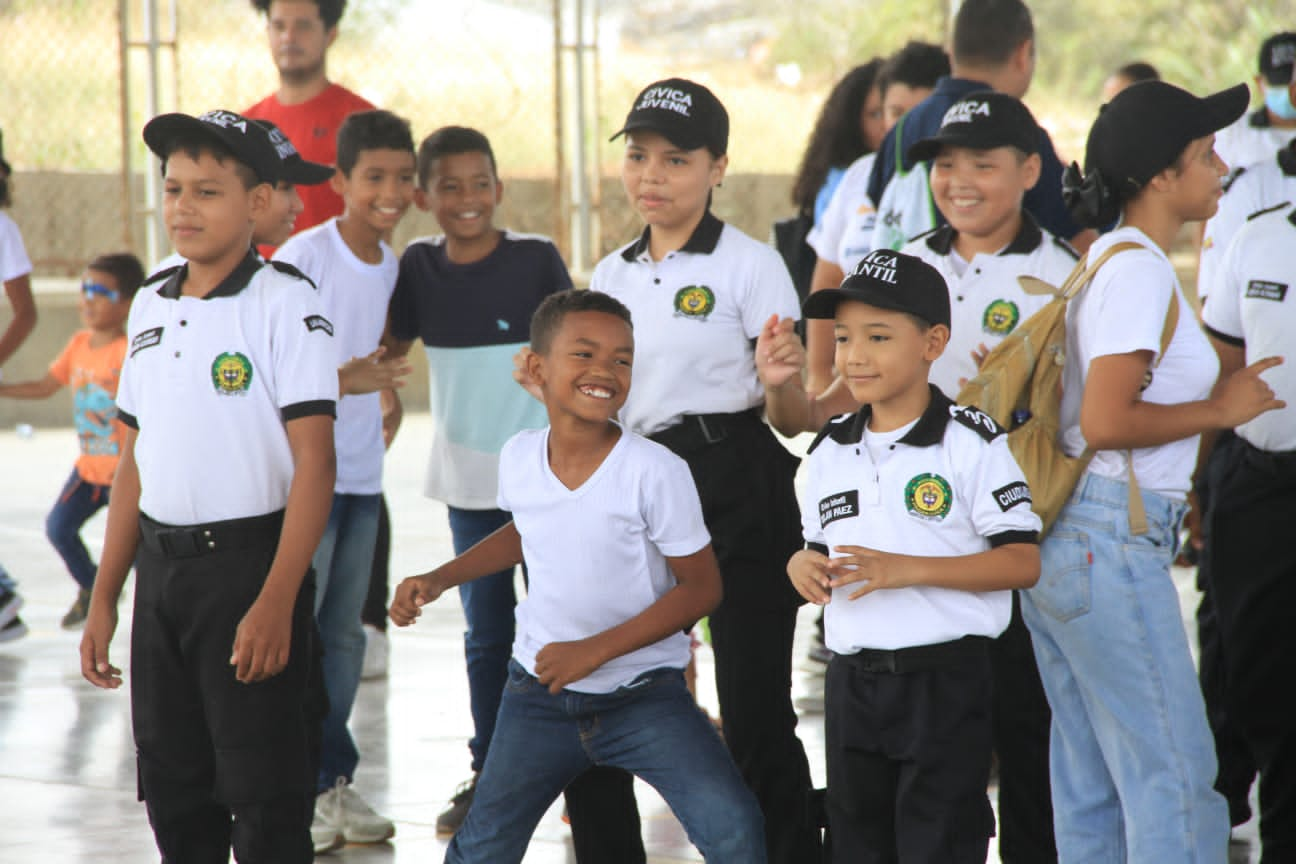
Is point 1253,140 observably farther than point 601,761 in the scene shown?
Yes

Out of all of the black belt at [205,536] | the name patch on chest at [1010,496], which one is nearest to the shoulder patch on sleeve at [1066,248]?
the name patch on chest at [1010,496]

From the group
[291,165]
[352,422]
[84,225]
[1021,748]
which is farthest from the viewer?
[84,225]

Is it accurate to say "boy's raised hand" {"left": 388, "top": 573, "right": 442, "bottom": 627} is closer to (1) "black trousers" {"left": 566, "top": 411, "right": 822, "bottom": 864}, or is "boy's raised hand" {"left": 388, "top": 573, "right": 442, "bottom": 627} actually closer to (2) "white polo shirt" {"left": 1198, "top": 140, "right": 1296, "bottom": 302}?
(1) "black trousers" {"left": 566, "top": 411, "right": 822, "bottom": 864}

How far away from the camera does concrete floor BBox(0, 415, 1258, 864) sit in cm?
452

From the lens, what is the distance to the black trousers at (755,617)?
3879mm

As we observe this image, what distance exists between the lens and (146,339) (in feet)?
12.0

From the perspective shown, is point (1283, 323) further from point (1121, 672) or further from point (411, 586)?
point (411, 586)

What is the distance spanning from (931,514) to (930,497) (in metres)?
0.03

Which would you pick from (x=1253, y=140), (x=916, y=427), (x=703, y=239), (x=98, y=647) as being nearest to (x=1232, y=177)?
(x=1253, y=140)

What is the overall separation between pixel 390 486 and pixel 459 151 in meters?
6.11

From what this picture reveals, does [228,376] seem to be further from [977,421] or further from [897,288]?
[977,421]

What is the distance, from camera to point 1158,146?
339 cm

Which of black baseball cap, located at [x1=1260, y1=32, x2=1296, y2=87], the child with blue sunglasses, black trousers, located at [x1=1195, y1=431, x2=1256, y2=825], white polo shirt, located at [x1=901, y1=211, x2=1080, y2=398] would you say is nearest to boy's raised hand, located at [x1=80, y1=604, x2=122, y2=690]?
white polo shirt, located at [x1=901, y1=211, x2=1080, y2=398]

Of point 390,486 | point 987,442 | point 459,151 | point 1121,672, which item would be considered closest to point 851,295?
point 987,442
